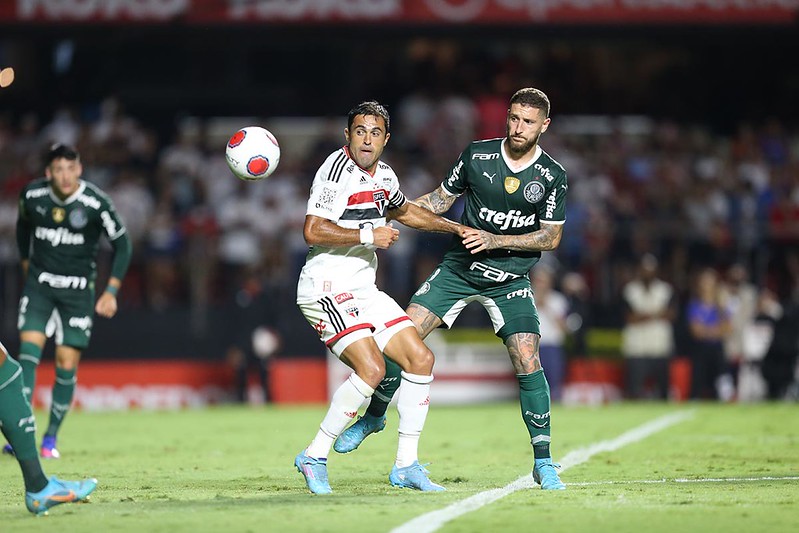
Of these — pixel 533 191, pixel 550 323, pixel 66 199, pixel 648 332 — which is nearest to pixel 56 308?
pixel 66 199

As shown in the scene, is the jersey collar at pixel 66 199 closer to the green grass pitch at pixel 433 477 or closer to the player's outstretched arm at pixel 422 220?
the green grass pitch at pixel 433 477

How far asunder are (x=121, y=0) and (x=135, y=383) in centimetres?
588

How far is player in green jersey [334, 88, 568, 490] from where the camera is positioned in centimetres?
877

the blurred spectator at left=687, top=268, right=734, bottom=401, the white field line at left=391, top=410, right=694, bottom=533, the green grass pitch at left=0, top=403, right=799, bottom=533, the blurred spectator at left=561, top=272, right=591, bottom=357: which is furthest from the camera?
the blurred spectator at left=687, top=268, right=734, bottom=401

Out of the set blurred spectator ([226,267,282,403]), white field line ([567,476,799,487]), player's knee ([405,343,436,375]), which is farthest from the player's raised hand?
blurred spectator ([226,267,282,403])

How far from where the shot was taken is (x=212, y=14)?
66.2 ft

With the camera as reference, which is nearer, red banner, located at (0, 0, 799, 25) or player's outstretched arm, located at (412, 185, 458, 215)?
player's outstretched arm, located at (412, 185, 458, 215)

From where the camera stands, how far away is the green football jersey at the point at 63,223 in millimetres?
11602

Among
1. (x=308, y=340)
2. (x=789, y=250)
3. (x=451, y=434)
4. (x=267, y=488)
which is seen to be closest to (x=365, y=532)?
(x=267, y=488)

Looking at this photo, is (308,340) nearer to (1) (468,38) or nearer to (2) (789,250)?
(1) (468,38)

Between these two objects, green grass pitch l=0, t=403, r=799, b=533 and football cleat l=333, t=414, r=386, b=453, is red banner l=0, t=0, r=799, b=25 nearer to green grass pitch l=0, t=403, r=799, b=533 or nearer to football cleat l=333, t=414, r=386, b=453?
green grass pitch l=0, t=403, r=799, b=533

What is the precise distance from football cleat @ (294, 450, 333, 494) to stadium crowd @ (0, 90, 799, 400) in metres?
10.7

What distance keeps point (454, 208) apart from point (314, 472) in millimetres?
11477

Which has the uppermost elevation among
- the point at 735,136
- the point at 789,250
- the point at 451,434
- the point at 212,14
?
the point at 212,14
